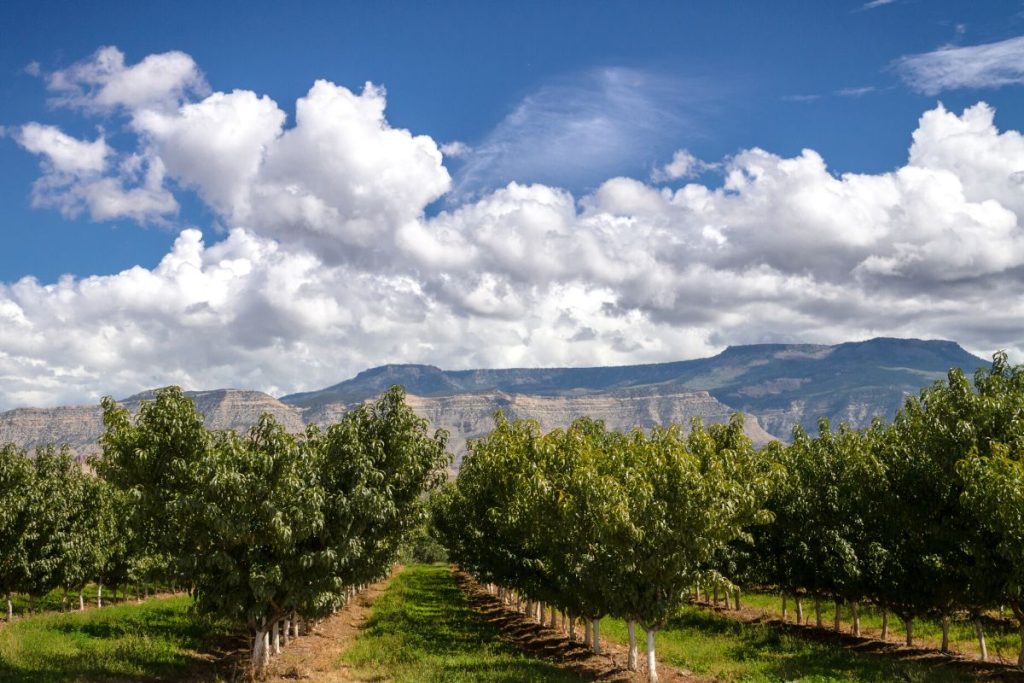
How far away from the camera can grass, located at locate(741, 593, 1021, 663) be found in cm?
3988

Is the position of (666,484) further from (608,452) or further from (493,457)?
(493,457)

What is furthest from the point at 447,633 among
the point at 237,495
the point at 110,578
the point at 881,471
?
the point at 110,578

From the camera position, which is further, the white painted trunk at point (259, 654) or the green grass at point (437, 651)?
the green grass at point (437, 651)

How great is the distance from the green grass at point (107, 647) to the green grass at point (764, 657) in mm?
23206

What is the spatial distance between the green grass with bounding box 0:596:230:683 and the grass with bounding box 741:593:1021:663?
129 feet

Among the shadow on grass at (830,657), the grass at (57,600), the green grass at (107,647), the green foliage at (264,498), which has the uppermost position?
the green foliage at (264,498)

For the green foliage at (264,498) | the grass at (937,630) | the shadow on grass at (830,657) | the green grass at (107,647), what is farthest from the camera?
the grass at (937,630)

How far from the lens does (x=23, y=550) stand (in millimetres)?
46781

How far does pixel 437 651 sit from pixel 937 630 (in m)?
31.9

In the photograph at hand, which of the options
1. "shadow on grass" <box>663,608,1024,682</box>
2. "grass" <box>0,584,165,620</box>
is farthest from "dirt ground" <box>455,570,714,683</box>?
"grass" <box>0,584,165,620</box>

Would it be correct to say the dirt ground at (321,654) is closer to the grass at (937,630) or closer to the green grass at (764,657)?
the green grass at (764,657)

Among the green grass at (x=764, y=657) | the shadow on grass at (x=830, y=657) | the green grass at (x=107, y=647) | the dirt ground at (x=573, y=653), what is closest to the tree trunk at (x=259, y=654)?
the green grass at (x=107, y=647)

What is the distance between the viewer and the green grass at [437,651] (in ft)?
101

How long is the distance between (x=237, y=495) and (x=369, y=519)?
513 cm
